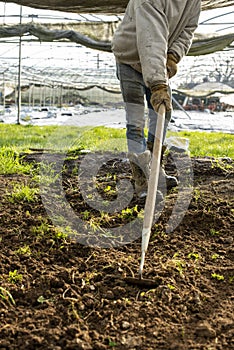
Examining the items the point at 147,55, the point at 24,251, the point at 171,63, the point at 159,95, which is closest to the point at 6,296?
the point at 24,251

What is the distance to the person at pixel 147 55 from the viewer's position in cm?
230

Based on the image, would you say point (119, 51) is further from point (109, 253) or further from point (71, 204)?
point (109, 253)

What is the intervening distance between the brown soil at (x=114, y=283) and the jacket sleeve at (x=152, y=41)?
83 cm

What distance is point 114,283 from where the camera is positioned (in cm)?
178

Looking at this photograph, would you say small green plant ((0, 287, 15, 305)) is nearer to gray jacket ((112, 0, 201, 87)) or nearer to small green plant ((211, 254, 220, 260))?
small green plant ((211, 254, 220, 260))

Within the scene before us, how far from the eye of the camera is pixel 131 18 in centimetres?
264

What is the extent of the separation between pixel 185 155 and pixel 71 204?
6.16 ft

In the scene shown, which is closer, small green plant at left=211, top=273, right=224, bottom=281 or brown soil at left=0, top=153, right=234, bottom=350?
brown soil at left=0, top=153, right=234, bottom=350

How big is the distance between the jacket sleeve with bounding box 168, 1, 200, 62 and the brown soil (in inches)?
38.7

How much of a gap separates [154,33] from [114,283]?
4.61 feet

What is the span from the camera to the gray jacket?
2299 mm

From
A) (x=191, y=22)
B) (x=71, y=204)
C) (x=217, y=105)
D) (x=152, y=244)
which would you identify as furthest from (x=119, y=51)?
(x=217, y=105)

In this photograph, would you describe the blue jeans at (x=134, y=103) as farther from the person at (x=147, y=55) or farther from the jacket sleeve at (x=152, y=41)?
the jacket sleeve at (x=152, y=41)

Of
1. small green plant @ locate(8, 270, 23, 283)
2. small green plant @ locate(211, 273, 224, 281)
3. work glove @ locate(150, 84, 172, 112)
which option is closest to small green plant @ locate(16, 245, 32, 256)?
small green plant @ locate(8, 270, 23, 283)
